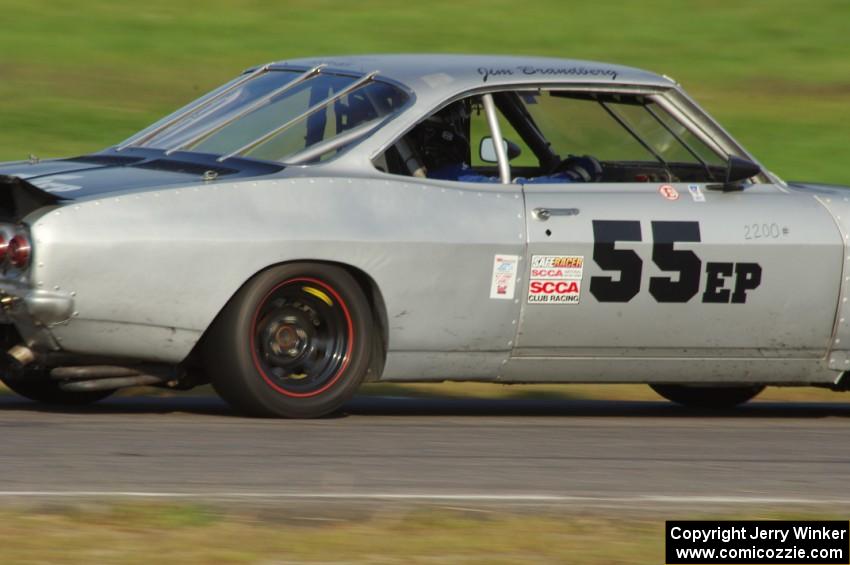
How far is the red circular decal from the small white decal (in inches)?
3.4

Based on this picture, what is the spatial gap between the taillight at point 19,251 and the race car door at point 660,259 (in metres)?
2.24

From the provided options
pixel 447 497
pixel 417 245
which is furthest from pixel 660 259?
pixel 447 497

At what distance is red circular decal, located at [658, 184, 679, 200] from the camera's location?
8.04 meters

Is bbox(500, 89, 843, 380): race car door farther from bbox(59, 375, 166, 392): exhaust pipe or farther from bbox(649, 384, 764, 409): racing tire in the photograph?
bbox(59, 375, 166, 392): exhaust pipe

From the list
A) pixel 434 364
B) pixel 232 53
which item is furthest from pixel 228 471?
pixel 232 53

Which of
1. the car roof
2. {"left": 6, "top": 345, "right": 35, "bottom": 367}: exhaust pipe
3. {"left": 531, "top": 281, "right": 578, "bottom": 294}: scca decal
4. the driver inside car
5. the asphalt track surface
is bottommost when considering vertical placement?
the asphalt track surface

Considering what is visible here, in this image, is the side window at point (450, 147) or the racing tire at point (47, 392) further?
the racing tire at point (47, 392)

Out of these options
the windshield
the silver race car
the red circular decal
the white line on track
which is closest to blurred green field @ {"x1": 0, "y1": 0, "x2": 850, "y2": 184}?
the windshield

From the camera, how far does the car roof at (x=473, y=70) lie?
7.87 meters

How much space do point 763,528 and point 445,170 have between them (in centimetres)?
316

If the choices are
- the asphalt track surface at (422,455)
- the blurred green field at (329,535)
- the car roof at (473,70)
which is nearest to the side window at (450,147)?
the car roof at (473,70)

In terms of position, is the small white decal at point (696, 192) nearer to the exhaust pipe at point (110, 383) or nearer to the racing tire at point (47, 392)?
the exhaust pipe at point (110, 383)

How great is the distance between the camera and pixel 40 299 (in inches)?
265

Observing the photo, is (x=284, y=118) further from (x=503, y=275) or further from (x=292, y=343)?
(x=503, y=275)
